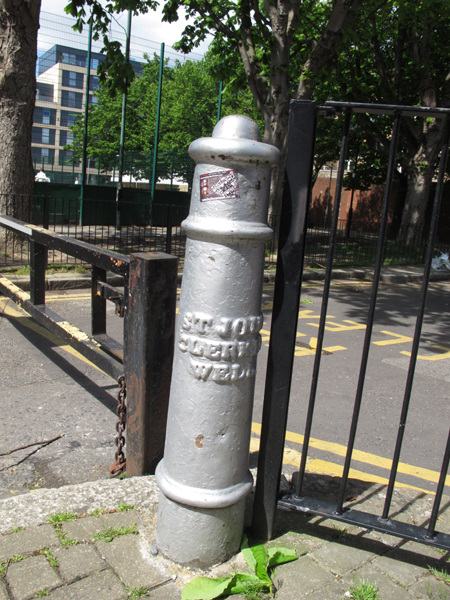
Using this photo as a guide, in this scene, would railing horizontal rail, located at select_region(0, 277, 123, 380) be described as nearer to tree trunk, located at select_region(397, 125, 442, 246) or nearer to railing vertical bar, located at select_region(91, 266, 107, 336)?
railing vertical bar, located at select_region(91, 266, 107, 336)

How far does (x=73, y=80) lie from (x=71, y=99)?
114 inches

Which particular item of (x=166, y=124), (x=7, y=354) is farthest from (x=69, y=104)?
(x=7, y=354)

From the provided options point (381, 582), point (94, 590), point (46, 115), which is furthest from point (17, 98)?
point (46, 115)

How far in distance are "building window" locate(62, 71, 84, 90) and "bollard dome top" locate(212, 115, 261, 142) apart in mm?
88499

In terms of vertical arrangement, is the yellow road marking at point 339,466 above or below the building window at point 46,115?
below

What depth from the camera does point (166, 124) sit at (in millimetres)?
49625

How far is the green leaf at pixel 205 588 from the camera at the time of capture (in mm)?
1927

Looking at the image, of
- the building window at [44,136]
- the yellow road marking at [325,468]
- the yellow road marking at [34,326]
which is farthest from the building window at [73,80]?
the yellow road marking at [325,468]

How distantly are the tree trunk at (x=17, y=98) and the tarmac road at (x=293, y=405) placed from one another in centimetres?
328

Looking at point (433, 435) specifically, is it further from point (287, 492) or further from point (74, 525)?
point (74, 525)

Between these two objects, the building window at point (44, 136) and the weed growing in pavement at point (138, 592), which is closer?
the weed growing in pavement at point (138, 592)

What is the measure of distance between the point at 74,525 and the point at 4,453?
4.62 feet

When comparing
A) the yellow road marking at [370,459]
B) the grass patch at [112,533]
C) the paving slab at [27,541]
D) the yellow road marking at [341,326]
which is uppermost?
the grass patch at [112,533]

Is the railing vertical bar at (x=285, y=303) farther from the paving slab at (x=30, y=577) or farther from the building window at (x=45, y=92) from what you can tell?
the building window at (x=45, y=92)
